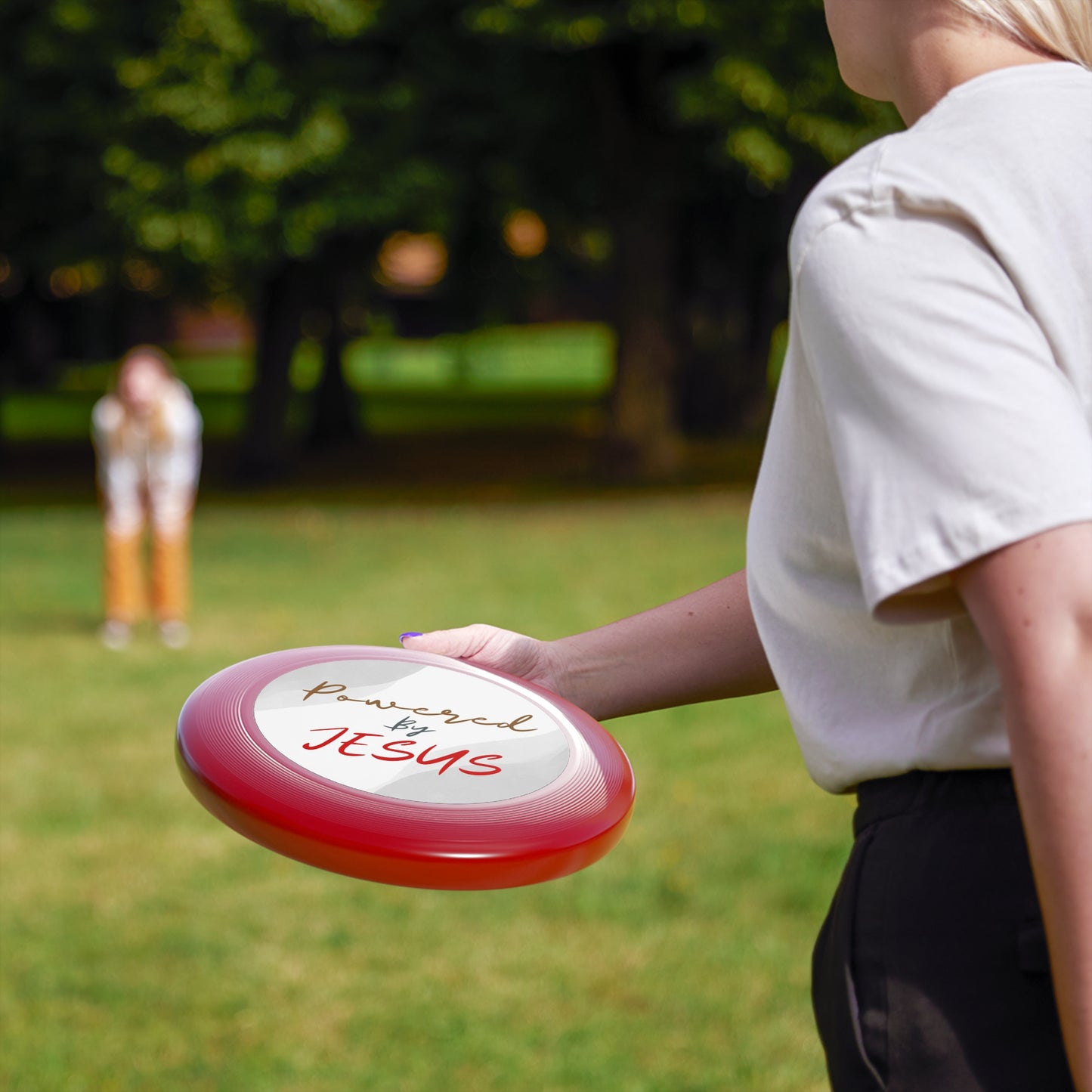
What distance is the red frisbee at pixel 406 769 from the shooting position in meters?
1.43

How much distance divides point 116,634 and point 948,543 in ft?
30.3

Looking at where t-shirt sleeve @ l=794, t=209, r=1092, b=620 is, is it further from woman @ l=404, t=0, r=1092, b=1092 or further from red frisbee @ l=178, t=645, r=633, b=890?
red frisbee @ l=178, t=645, r=633, b=890

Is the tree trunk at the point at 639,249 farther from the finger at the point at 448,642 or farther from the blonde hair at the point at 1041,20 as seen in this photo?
the blonde hair at the point at 1041,20

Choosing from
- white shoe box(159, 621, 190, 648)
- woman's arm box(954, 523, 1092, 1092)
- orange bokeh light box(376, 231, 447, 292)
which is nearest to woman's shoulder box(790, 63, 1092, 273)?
woman's arm box(954, 523, 1092, 1092)

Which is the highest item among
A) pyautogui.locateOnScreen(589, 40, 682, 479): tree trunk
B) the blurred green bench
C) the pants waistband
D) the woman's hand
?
the pants waistband

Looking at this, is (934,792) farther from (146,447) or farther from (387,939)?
(146,447)

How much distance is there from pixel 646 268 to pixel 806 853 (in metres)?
14.3

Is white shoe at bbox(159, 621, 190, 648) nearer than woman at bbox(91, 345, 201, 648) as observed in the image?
No

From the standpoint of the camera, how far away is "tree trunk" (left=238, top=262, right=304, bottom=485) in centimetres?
2166

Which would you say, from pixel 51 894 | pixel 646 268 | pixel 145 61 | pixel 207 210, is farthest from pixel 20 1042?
pixel 646 268

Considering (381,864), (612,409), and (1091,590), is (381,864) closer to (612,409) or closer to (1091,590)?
(1091,590)

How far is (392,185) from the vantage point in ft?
54.1

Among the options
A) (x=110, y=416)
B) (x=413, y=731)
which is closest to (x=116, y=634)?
(x=110, y=416)

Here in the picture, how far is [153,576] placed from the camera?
386 inches
